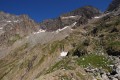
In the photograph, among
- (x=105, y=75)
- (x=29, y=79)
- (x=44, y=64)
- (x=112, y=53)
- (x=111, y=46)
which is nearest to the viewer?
(x=105, y=75)

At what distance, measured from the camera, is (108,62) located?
3642 inches

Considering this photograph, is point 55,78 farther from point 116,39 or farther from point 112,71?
point 116,39

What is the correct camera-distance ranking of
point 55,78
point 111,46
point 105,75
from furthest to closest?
point 111,46 → point 105,75 → point 55,78

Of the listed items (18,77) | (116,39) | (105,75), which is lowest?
(18,77)

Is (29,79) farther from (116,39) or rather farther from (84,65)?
(84,65)

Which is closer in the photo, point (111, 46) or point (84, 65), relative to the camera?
point (84, 65)

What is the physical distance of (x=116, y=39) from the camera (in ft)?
398

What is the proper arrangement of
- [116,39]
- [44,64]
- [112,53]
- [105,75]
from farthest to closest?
[44,64] < [116,39] < [112,53] < [105,75]

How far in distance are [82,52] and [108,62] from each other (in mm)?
28155

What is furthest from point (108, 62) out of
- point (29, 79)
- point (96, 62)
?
point (29, 79)

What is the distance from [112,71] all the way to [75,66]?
11.1 m

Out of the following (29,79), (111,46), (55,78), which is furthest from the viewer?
(29,79)

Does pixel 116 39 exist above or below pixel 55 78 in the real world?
above

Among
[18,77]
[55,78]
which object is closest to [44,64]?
[18,77]
